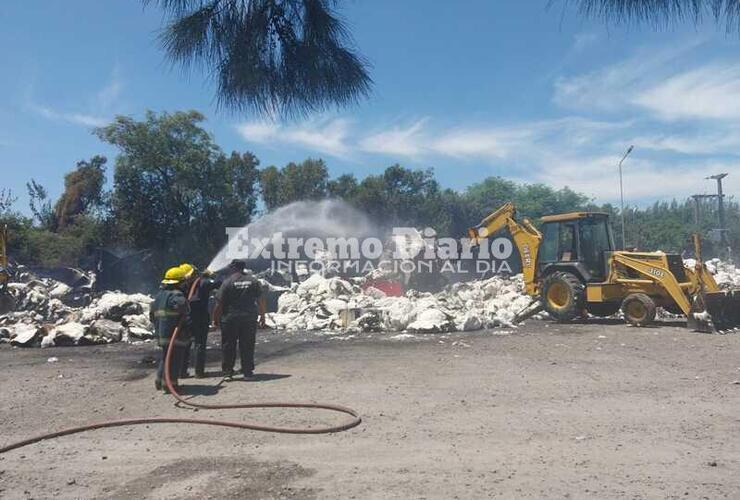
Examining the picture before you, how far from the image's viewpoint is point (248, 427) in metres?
5.15

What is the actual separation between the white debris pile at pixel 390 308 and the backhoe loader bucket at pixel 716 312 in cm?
386

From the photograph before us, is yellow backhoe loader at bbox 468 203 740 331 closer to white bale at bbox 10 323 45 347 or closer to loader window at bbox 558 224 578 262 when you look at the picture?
loader window at bbox 558 224 578 262

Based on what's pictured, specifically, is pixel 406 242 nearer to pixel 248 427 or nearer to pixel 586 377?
pixel 586 377

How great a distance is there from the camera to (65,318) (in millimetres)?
14672

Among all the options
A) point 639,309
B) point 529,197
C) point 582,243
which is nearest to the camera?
point 639,309

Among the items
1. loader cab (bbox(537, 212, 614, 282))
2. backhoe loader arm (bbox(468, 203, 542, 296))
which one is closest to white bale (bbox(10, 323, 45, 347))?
backhoe loader arm (bbox(468, 203, 542, 296))

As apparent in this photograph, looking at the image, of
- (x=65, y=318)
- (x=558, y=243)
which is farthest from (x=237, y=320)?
(x=558, y=243)

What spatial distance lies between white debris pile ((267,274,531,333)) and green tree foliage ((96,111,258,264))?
11.0 meters

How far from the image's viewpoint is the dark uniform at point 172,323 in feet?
22.6

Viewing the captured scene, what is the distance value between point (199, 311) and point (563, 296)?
30.1ft

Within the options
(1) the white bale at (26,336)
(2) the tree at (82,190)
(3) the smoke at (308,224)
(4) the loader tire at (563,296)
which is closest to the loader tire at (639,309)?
(4) the loader tire at (563,296)

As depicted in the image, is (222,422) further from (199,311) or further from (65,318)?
(65,318)

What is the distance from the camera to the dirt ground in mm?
3850

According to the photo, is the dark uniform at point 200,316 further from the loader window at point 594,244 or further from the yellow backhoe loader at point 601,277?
the loader window at point 594,244
